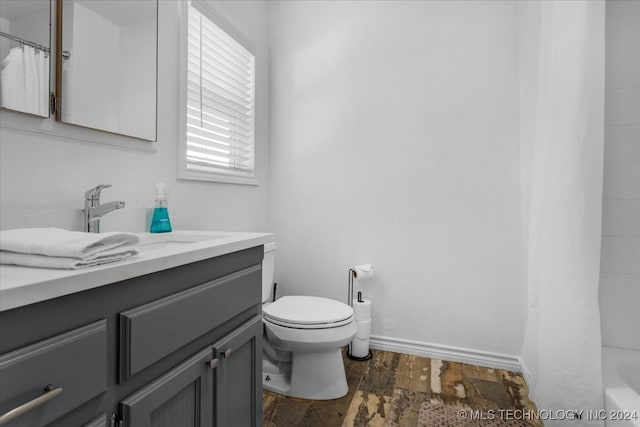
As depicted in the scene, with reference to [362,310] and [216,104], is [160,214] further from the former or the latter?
[362,310]

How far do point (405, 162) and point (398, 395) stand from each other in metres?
1.31

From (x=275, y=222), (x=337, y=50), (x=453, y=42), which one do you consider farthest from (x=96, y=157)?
(x=453, y=42)

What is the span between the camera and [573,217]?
138cm

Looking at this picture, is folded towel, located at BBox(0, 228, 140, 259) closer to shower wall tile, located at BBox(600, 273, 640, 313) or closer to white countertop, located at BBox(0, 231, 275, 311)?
white countertop, located at BBox(0, 231, 275, 311)

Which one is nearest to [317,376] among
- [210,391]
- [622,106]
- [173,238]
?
[210,391]

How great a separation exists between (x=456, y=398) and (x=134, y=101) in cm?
198

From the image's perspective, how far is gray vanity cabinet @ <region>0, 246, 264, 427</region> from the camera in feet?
1.79

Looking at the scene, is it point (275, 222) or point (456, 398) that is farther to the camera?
point (275, 222)

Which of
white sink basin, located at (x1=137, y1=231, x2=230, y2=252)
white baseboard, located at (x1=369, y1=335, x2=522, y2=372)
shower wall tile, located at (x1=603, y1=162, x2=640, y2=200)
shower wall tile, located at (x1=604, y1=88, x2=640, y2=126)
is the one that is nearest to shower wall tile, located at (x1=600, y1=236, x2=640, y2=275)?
shower wall tile, located at (x1=603, y1=162, x2=640, y2=200)

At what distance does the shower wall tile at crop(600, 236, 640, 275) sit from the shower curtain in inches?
14.9

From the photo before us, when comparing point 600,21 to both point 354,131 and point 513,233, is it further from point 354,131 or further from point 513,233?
point 354,131

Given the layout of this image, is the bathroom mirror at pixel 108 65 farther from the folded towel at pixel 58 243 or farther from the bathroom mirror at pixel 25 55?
the folded towel at pixel 58 243

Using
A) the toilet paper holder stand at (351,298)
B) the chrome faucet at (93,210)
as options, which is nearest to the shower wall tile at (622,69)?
the toilet paper holder stand at (351,298)

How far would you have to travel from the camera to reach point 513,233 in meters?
1.99
